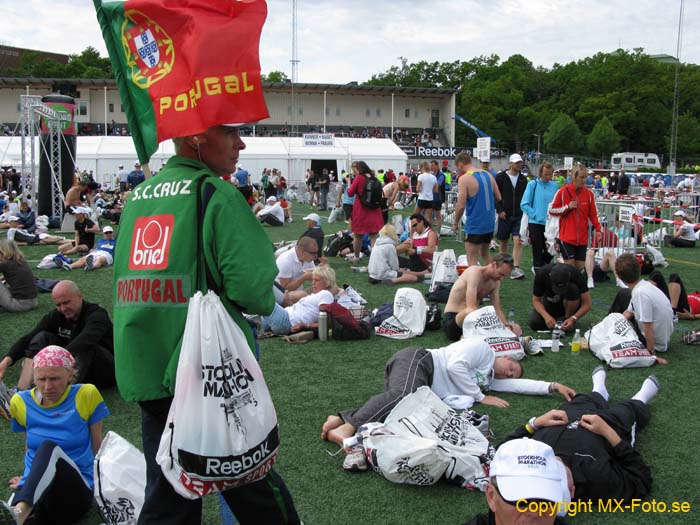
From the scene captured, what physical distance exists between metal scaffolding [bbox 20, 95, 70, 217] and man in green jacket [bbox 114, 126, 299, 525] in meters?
17.4

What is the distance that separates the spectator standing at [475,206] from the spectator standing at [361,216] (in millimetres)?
2945

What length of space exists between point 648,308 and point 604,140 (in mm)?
61546

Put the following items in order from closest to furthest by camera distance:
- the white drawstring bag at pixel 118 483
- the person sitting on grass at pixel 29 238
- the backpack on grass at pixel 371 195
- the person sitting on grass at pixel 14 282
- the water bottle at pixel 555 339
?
1. the white drawstring bag at pixel 118 483
2. the water bottle at pixel 555 339
3. the person sitting on grass at pixel 14 282
4. the backpack on grass at pixel 371 195
5. the person sitting on grass at pixel 29 238

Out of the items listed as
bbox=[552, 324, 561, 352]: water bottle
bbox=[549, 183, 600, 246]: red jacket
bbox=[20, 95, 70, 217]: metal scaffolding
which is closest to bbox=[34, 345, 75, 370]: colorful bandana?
bbox=[552, 324, 561, 352]: water bottle

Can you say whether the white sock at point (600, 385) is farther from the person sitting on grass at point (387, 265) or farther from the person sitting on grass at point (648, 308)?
the person sitting on grass at point (387, 265)

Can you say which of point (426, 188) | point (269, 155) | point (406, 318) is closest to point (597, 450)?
point (406, 318)

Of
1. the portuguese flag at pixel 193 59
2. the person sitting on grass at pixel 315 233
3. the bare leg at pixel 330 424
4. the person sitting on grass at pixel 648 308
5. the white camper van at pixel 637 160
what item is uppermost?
the white camper van at pixel 637 160

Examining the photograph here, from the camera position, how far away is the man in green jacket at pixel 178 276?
2.08 metres

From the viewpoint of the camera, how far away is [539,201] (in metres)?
10.1

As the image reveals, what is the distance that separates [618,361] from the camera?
6.20 meters

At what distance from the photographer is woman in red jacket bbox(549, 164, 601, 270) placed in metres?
8.99

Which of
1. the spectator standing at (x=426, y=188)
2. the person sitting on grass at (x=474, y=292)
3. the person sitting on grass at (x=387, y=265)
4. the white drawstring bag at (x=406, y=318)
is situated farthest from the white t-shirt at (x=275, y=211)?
the person sitting on grass at (x=474, y=292)

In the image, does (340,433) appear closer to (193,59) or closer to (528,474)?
(528,474)

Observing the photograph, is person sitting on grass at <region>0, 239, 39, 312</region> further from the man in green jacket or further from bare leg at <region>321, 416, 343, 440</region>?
the man in green jacket
